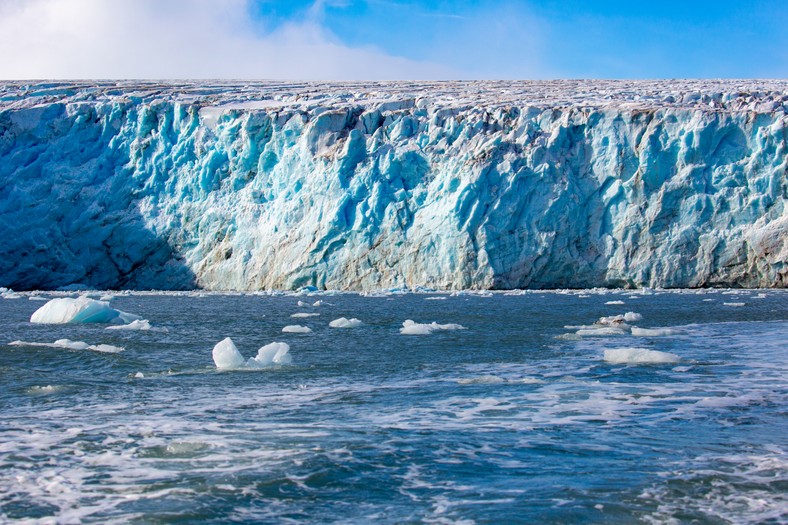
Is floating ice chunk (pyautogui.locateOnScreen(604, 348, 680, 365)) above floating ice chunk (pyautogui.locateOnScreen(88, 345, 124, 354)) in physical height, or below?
below

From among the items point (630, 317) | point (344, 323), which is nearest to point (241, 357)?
point (344, 323)

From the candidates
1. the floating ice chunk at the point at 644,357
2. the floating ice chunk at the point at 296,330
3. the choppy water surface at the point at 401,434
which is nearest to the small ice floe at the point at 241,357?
the choppy water surface at the point at 401,434

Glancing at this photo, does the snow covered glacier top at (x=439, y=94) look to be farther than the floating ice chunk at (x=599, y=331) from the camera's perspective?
Yes

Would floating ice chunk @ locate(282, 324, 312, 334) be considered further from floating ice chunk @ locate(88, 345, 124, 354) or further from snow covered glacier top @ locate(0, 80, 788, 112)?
snow covered glacier top @ locate(0, 80, 788, 112)

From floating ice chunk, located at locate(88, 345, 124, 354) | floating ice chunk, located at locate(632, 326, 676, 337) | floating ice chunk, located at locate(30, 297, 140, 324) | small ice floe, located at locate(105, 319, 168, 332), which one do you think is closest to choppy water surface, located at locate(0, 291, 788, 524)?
floating ice chunk, located at locate(88, 345, 124, 354)

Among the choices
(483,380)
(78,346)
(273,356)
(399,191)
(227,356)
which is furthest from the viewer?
(399,191)

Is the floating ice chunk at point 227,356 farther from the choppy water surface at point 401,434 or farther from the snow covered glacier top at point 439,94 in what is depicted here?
the snow covered glacier top at point 439,94

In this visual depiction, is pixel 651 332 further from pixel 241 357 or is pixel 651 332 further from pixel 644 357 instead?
pixel 241 357
